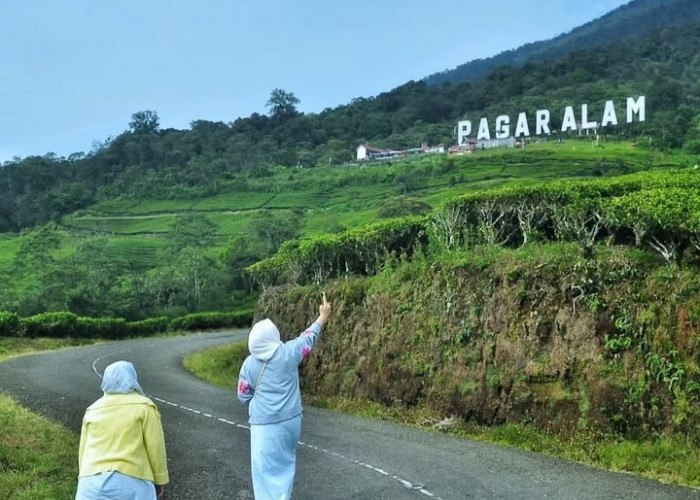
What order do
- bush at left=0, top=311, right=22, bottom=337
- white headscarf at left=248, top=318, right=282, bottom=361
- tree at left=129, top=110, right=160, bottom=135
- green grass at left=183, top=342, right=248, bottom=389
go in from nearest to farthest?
1. white headscarf at left=248, top=318, right=282, bottom=361
2. green grass at left=183, top=342, right=248, bottom=389
3. bush at left=0, top=311, right=22, bottom=337
4. tree at left=129, top=110, right=160, bottom=135

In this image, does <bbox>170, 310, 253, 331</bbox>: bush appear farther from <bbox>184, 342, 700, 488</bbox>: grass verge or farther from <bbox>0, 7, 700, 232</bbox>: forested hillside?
<bbox>0, 7, 700, 232</bbox>: forested hillside

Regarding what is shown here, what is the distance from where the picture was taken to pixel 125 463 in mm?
4762

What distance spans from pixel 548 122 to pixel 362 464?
71154mm

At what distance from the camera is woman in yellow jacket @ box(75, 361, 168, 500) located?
15.6ft

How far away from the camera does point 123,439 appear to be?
479cm

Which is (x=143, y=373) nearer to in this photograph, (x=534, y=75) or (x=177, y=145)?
(x=534, y=75)

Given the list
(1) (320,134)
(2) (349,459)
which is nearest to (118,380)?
(2) (349,459)

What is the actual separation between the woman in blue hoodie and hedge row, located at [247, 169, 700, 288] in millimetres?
6055

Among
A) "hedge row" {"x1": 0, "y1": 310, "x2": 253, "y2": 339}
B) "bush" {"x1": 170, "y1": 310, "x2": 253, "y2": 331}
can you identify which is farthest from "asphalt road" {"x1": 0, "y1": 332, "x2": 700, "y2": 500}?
"bush" {"x1": 170, "y1": 310, "x2": 253, "y2": 331}

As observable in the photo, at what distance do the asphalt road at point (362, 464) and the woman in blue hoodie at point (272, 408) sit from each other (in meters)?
1.38

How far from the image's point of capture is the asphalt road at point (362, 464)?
7.45 m

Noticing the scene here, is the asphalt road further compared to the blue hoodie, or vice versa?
the asphalt road

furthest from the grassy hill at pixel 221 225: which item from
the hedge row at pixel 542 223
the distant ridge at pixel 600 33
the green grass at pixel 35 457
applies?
the distant ridge at pixel 600 33

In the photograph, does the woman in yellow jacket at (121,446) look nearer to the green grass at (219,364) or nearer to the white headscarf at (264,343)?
the white headscarf at (264,343)
